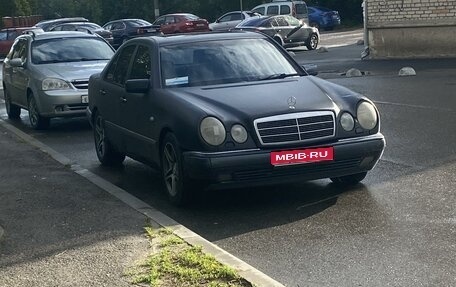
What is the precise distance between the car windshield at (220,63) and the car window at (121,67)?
859mm

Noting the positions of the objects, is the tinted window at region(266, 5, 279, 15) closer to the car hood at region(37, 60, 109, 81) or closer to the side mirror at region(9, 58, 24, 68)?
the side mirror at region(9, 58, 24, 68)

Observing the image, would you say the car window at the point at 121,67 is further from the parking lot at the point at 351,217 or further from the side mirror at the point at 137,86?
the parking lot at the point at 351,217

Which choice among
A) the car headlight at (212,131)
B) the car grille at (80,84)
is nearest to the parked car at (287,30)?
the car grille at (80,84)

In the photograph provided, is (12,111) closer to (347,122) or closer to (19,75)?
(19,75)

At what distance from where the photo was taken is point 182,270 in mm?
5746

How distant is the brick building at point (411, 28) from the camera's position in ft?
75.1

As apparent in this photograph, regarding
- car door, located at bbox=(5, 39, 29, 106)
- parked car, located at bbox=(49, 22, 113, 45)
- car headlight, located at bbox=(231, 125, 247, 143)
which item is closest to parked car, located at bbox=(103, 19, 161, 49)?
parked car, located at bbox=(49, 22, 113, 45)

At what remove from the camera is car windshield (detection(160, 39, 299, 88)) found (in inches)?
338

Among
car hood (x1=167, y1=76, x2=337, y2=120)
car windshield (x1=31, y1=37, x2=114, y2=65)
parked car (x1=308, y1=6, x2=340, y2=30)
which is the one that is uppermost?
car hood (x1=167, y1=76, x2=337, y2=120)

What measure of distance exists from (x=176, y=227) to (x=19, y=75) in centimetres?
926

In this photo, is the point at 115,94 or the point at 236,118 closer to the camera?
the point at 236,118

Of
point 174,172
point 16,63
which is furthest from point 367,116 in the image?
point 16,63

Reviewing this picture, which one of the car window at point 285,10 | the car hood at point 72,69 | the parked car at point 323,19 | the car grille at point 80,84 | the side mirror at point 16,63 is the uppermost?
the side mirror at point 16,63

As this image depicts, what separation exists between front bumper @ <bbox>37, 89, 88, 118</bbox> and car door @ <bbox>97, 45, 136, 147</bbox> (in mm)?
3678
